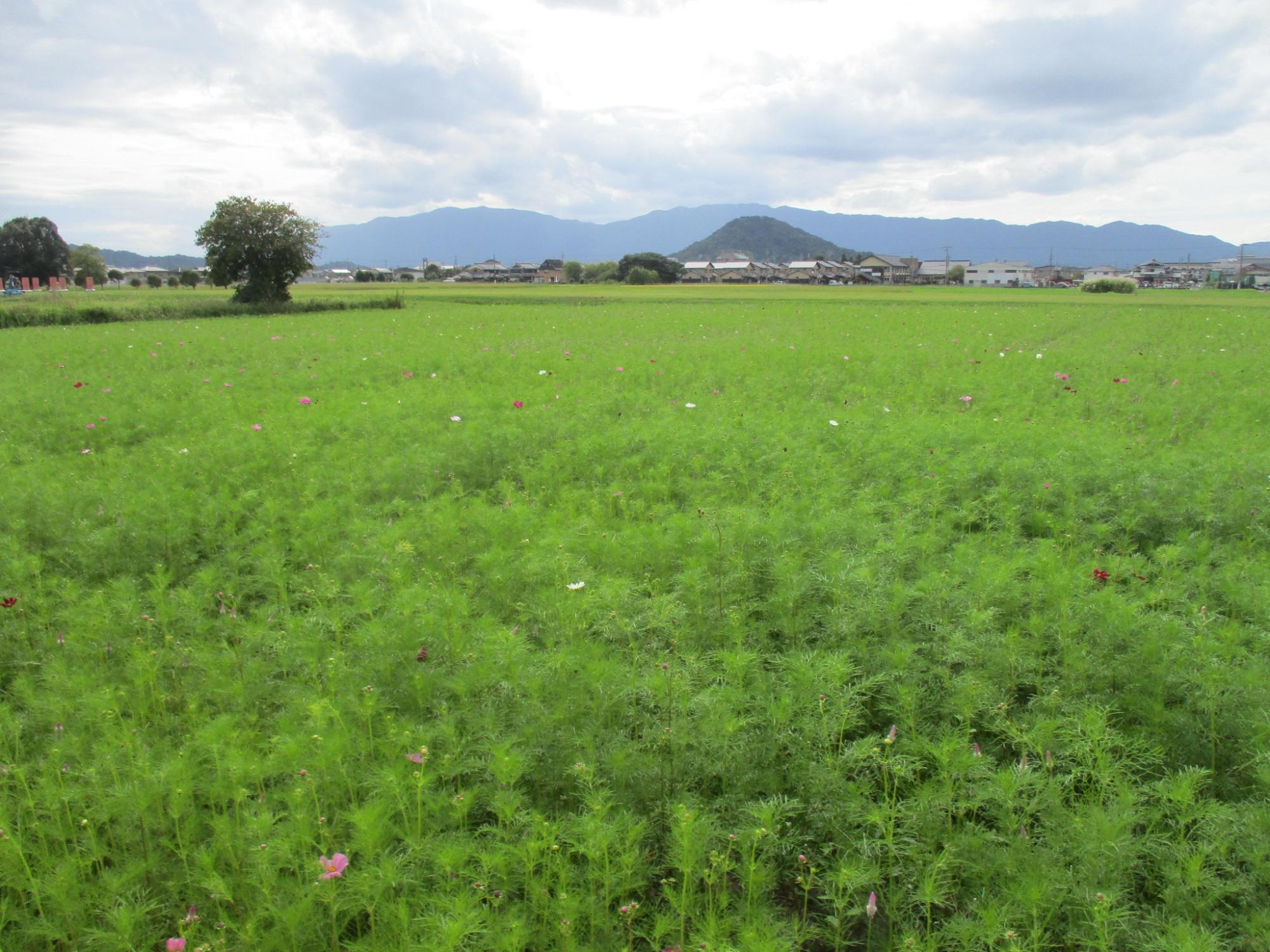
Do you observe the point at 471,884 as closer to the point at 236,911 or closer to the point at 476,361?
the point at 236,911

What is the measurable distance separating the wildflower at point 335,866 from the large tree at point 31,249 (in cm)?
8691

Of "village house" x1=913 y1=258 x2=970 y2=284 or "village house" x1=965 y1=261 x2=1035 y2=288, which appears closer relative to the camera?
"village house" x1=913 y1=258 x2=970 y2=284

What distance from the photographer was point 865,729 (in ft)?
10.4

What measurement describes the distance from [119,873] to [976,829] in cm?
291

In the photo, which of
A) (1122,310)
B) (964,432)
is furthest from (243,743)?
(1122,310)

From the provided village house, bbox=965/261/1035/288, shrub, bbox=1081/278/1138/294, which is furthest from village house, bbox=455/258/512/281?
shrub, bbox=1081/278/1138/294

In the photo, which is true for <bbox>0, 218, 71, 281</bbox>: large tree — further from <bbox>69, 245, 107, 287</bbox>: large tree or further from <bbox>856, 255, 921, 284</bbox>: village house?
<bbox>856, 255, 921, 284</bbox>: village house

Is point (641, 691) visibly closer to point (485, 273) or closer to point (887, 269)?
point (887, 269)

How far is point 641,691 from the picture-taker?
3025 mm

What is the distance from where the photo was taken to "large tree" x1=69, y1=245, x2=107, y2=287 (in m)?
78.6

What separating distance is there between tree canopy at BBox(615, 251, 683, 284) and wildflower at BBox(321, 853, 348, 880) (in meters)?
94.1

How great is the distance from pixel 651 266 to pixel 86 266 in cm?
6677

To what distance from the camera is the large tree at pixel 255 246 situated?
34500mm

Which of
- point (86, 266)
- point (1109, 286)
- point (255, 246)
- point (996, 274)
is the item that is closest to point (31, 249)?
point (86, 266)
